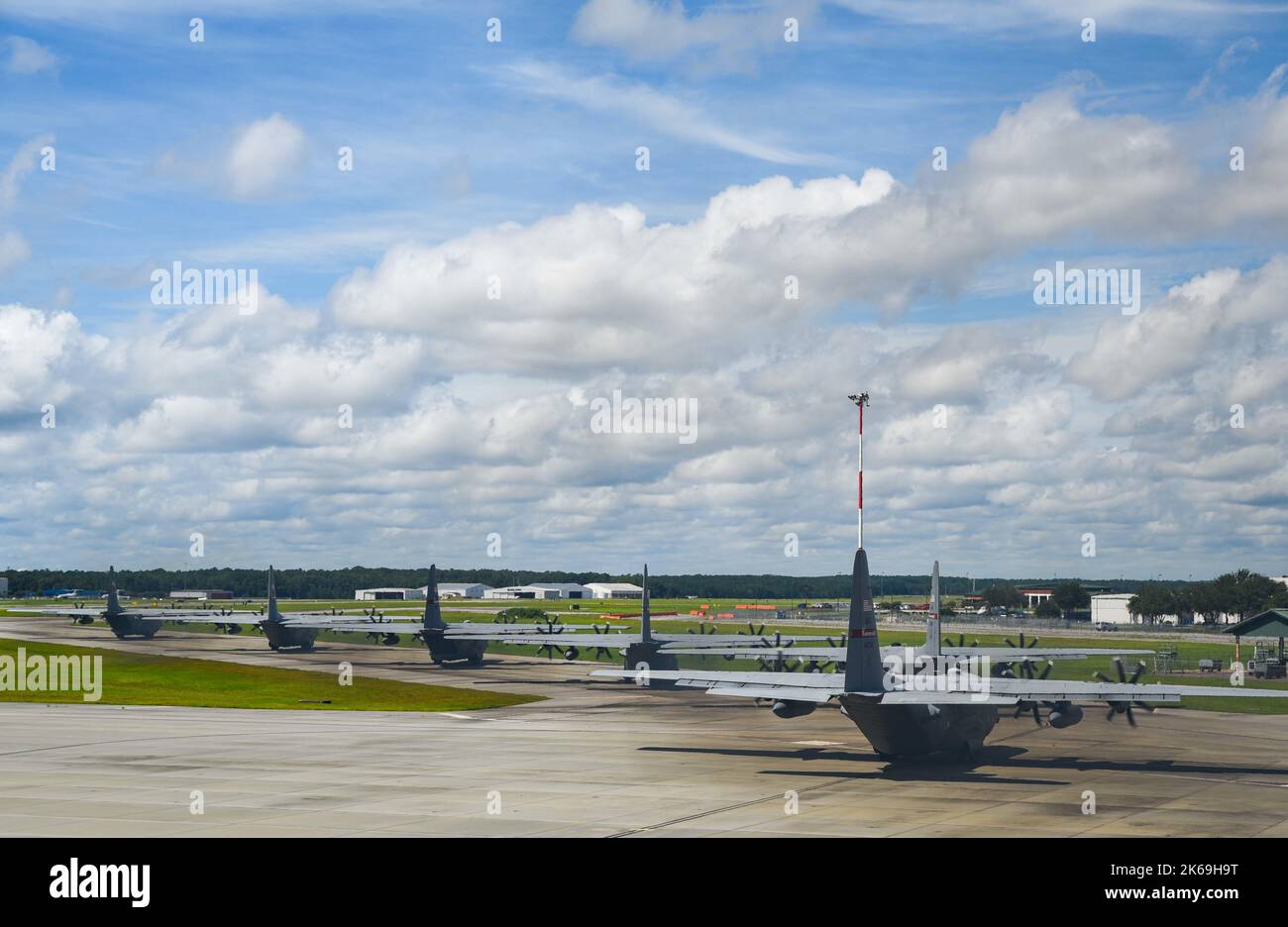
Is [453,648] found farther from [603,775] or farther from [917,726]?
[917,726]

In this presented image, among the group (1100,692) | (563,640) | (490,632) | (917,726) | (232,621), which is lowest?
(232,621)

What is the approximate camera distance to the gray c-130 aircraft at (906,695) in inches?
1604

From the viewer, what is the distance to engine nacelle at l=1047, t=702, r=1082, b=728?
45581 millimetres

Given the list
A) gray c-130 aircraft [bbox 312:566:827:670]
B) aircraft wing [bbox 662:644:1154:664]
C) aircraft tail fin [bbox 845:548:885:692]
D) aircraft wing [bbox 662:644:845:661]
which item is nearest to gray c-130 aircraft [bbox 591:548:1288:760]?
aircraft tail fin [bbox 845:548:885:692]

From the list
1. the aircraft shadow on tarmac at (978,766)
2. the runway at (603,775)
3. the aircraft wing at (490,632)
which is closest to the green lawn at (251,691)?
the runway at (603,775)

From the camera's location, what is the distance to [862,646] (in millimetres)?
40656

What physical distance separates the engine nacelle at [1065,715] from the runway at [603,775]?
6.11 ft

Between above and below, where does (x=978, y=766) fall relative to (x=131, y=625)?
Result: above

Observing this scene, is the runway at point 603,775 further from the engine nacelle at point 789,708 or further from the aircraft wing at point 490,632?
the aircraft wing at point 490,632

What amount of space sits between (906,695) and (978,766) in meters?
7.22

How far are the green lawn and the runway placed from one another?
16.0 feet

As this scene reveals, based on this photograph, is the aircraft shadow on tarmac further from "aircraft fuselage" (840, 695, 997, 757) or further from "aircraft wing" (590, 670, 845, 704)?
"aircraft wing" (590, 670, 845, 704)

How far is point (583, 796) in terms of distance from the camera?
125 feet

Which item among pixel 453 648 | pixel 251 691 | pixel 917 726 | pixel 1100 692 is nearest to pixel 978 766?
pixel 917 726
